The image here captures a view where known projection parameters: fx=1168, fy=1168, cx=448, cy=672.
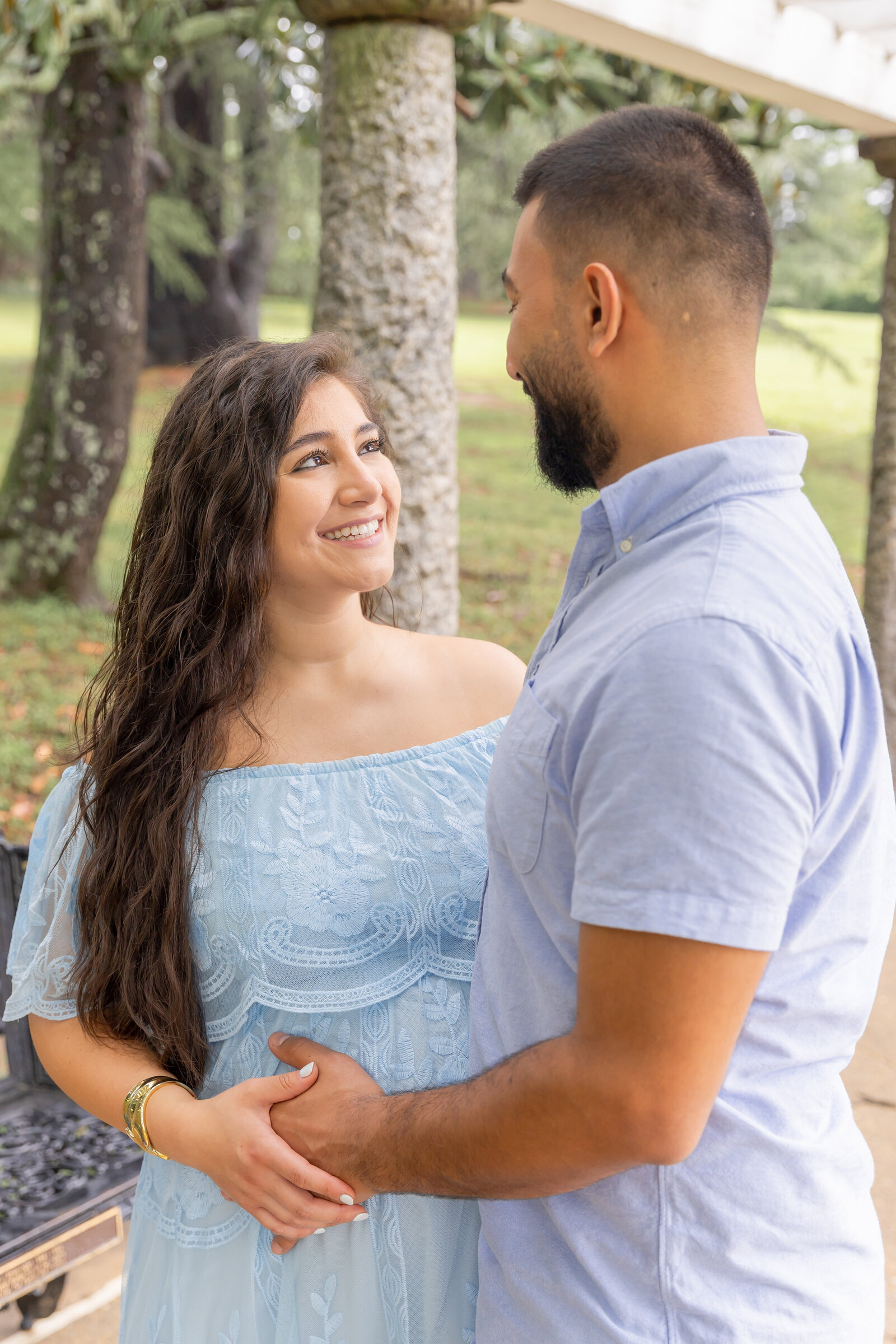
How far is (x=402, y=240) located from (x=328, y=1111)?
2.36m

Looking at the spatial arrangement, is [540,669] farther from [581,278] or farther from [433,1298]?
[433,1298]

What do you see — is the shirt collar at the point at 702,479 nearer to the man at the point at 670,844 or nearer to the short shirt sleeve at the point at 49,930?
the man at the point at 670,844

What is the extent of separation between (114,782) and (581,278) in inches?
39.9

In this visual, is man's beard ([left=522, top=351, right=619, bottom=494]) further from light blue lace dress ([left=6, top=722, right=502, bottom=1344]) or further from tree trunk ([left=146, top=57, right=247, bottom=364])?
tree trunk ([left=146, top=57, right=247, bottom=364])

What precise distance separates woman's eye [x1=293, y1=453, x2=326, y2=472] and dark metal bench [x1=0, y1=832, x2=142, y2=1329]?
1717 mm

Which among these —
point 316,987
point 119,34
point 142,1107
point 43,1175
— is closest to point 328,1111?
point 316,987

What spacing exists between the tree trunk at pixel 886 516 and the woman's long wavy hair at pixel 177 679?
176 inches

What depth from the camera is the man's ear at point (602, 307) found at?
111cm

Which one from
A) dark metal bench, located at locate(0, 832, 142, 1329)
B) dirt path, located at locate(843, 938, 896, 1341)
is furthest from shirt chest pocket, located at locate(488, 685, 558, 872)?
dirt path, located at locate(843, 938, 896, 1341)

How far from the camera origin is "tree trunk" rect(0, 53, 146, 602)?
25.0 ft

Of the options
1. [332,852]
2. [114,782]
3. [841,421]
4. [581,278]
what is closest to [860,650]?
[581,278]

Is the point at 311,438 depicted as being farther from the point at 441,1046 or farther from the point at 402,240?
the point at 402,240

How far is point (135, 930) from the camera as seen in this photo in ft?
5.31

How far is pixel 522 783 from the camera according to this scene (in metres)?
1.12
